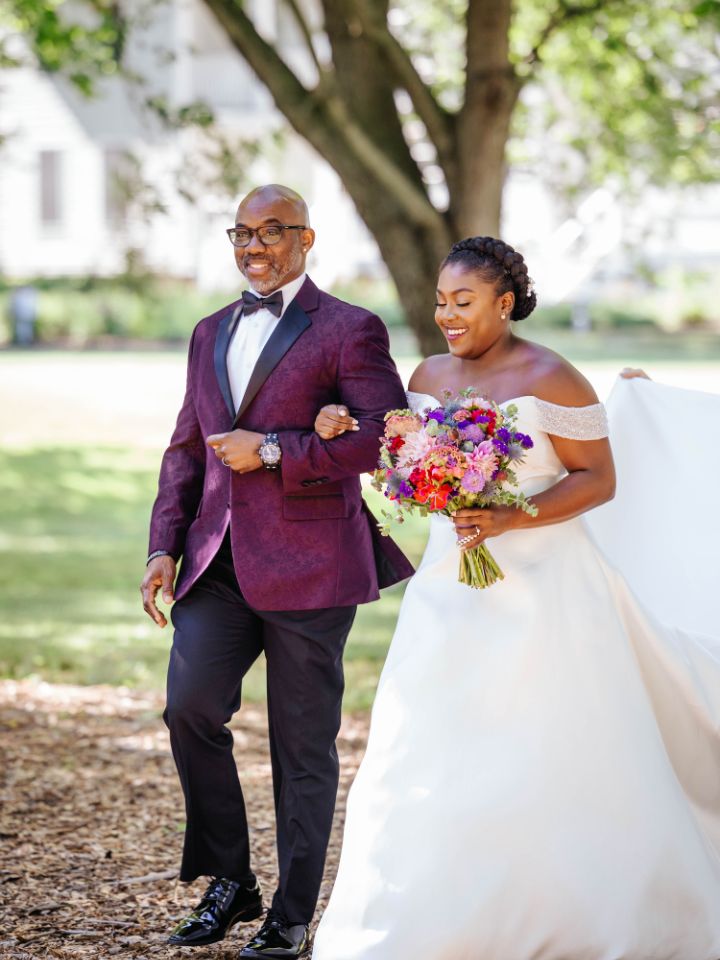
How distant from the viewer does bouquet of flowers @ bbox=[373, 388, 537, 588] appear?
13.0 ft

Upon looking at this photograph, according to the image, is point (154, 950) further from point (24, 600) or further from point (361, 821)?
point (24, 600)

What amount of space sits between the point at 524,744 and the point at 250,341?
4.81ft

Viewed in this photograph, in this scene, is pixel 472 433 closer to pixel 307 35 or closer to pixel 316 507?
pixel 316 507

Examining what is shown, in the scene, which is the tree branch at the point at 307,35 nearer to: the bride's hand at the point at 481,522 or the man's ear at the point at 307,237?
the man's ear at the point at 307,237

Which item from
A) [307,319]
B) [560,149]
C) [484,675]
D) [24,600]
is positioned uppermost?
[560,149]

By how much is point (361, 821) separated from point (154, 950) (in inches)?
34.9

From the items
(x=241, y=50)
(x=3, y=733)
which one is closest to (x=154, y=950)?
(x=3, y=733)

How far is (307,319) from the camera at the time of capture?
4410mm

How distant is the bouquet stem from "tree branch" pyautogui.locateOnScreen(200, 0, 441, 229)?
5.22 meters

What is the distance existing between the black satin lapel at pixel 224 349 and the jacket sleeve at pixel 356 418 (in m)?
0.25

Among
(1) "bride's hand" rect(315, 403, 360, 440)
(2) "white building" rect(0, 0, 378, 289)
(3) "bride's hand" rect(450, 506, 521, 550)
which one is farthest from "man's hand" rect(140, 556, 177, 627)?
(2) "white building" rect(0, 0, 378, 289)

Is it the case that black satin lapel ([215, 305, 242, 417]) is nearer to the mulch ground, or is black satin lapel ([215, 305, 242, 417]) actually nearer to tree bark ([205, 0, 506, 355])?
the mulch ground

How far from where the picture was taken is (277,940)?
169 inches

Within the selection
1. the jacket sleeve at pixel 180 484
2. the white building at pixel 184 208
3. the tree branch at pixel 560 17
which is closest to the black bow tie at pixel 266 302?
the jacket sleeve at pixel 180 484
